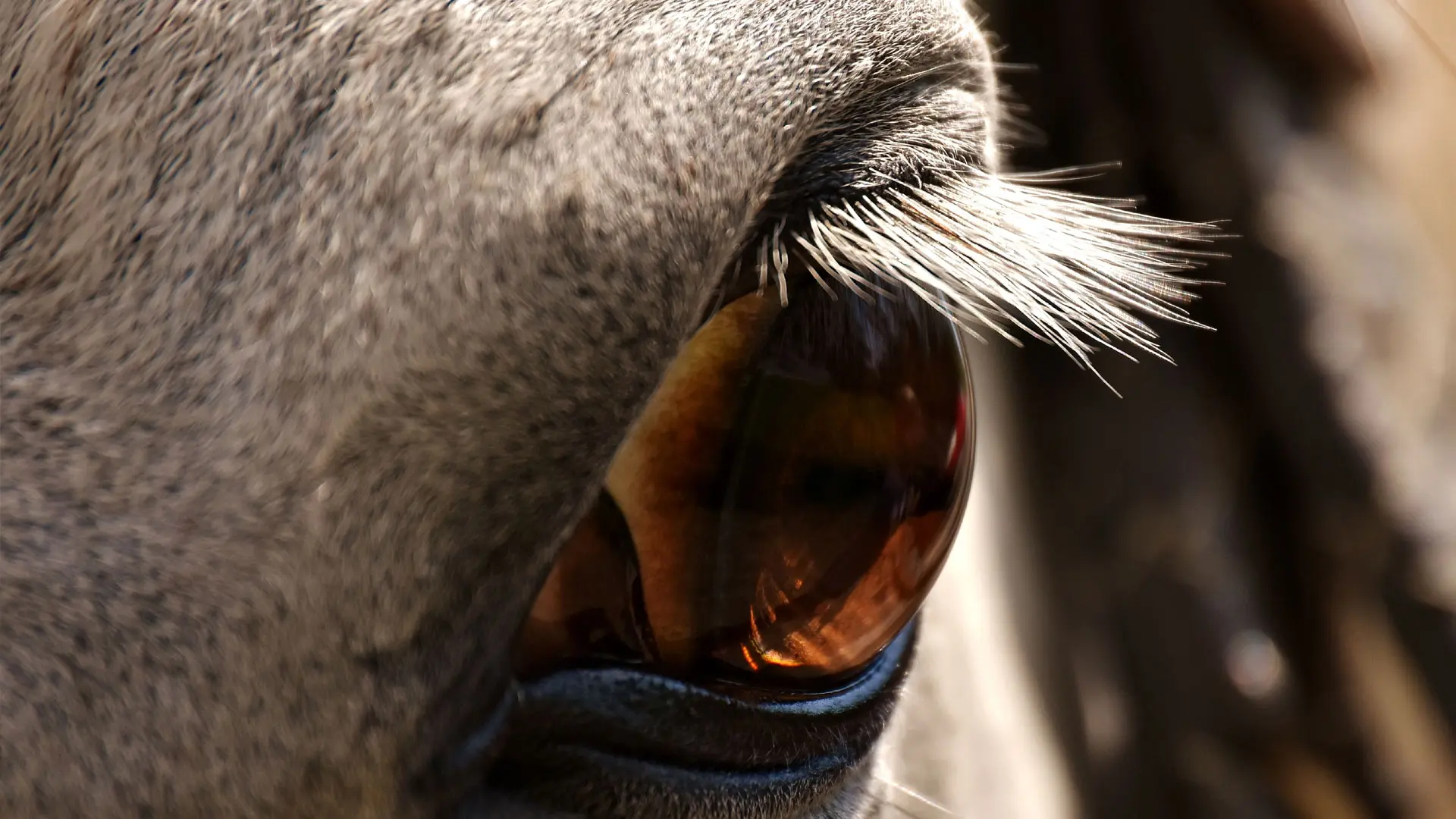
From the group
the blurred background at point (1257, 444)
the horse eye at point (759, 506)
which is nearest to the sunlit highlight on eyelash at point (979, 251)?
the horse eye at point (759, 506)

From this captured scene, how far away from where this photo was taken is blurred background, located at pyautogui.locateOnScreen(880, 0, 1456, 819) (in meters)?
1.73

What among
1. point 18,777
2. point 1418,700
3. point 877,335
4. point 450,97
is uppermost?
point 450,97

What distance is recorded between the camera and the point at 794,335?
62cm

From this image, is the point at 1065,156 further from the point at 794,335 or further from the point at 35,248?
the point at 35,248

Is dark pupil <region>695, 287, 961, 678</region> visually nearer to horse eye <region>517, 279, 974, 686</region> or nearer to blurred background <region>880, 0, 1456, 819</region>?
horse eye <region>517, 279, 974, 686</region>

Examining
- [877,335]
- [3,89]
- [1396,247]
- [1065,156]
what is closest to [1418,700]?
[1396,247]

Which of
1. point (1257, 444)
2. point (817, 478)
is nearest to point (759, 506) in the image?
point (817, 478)

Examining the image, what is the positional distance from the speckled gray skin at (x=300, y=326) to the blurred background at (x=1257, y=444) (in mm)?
1155

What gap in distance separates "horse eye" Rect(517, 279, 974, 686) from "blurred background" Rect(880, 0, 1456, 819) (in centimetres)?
96

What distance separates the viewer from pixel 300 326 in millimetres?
494

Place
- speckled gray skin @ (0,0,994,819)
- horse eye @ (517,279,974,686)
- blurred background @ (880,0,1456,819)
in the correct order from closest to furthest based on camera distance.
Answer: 1. speckled gray skin @ (0,0,994,819)
2. horse eye @ (517,279,974,686)
3. blurred background @ (880,0,1456,819)

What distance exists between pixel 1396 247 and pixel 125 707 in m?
1.74

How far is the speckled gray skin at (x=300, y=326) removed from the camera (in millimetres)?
494

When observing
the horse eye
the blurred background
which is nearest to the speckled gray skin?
the horse eye
